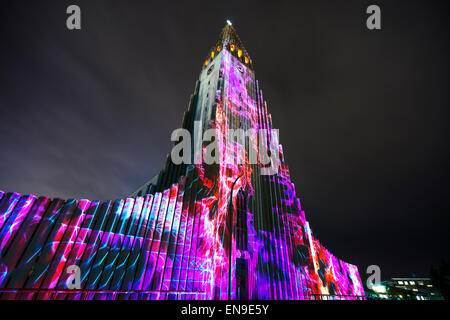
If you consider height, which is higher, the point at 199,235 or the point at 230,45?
the point at 230,45

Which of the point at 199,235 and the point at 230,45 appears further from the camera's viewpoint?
the point at 230,45

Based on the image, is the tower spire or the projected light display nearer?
the projected light display

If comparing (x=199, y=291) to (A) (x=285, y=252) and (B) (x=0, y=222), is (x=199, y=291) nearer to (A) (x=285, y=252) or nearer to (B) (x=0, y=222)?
(A) (x=285, y=252)

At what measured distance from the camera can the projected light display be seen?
1091cm

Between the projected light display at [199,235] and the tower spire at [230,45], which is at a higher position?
the tower spire at [230,45]

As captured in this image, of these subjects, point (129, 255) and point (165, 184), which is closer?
point (129, 255)

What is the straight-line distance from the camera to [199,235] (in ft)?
52.6

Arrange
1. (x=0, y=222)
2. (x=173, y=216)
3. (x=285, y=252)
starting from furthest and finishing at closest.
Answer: (x=285, y=252) < (x=173, y=216) < (x=0, y=222)

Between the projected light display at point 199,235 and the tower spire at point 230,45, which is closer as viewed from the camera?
the projected light display at point 199,235

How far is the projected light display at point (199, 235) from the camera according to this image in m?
10.9

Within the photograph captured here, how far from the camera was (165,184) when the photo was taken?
2456 cm
